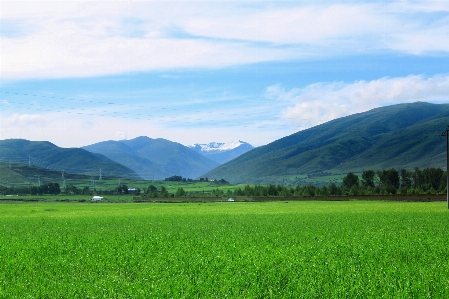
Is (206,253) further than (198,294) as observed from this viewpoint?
Yes

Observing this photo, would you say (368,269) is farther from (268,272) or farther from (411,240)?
(411,240)

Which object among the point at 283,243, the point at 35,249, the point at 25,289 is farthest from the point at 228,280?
the point at 35,249

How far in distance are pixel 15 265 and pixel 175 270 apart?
313 inches

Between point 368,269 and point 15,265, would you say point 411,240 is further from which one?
point 15,265

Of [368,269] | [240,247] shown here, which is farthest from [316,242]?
[368,269]

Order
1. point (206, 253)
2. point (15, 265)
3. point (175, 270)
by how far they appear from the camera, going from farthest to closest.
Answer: point (206, 253)
point (15, 265)
point (175, 270)

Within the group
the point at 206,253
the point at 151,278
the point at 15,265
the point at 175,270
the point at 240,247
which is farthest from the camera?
the point at 240,247

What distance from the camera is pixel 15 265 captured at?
24.0 meters

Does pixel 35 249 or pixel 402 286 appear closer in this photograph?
pixel 402 286

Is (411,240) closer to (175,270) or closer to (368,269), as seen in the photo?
(368,269)

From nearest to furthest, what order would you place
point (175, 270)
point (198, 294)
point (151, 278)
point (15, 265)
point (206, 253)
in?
point (198, 294) < point (151, 278) < point (175, 270) < point (15, 265) < point (206, 253)

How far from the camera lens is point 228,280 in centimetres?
1956

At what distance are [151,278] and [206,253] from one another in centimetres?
674

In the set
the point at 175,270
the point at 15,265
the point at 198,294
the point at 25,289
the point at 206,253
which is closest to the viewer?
the point at 198,294
